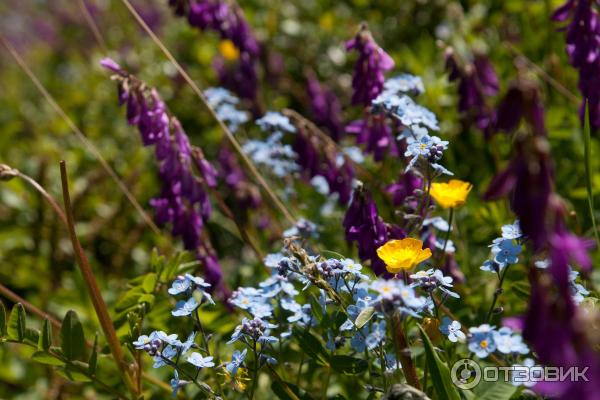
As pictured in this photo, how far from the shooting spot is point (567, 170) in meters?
2.85

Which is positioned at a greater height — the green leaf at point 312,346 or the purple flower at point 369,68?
the purple flower at point 369,68

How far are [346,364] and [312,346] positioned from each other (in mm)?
106

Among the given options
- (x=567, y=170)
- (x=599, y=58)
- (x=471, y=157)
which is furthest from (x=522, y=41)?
(x=599, y=58)

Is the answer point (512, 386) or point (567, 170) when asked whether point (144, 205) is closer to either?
point (567, 170)

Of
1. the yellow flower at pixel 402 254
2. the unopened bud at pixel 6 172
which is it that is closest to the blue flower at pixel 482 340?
the yellow flower at pixel 402 254

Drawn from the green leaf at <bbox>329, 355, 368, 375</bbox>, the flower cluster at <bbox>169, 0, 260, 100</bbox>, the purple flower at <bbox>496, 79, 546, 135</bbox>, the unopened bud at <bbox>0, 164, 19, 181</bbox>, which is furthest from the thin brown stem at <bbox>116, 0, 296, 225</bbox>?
the purple flower at <bbox>496, 79, 546, 135</bbox>

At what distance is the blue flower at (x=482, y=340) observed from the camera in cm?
149

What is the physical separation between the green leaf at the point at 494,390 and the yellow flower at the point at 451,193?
1.86 feet

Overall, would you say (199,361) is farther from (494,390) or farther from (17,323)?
(494,390)

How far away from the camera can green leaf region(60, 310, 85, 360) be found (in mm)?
1934

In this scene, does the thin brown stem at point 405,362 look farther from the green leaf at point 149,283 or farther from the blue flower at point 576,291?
the green leaf at point 149,283

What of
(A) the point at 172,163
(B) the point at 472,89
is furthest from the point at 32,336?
(B) the point at 472,89

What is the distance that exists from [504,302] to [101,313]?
1.23 meters

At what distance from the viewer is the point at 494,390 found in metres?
1.54
